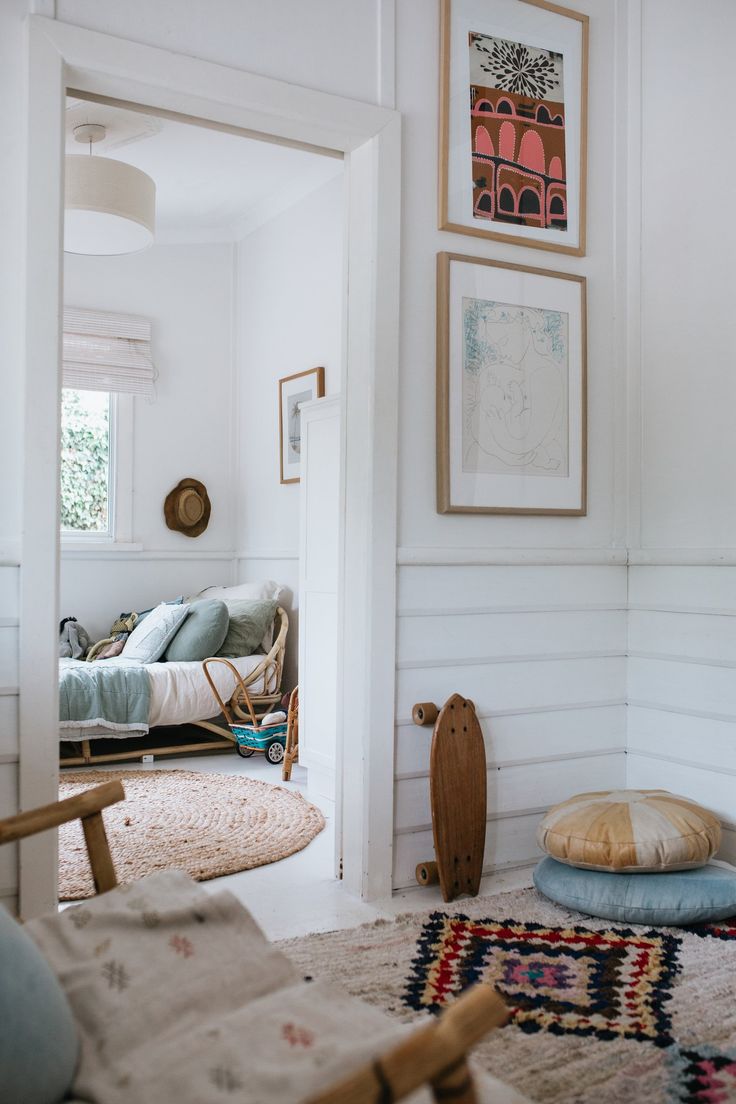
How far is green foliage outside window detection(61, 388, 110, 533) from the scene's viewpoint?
6223 mm

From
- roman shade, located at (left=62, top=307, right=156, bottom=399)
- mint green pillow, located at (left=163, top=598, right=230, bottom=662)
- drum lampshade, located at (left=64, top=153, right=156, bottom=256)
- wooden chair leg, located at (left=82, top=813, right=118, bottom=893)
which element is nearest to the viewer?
wooden chair leg, located at (left=82, top=813, right=118, bottom=893)

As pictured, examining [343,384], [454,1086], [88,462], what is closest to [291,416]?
[88,462]

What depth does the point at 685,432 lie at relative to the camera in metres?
3.35

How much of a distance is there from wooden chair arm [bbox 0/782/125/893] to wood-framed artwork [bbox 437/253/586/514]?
1671mm

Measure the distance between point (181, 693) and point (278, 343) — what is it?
7.36 ft

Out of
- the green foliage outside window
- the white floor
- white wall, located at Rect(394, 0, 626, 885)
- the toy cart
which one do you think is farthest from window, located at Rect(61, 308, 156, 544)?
white wall, located at Rect(394, 0, 626, 885)

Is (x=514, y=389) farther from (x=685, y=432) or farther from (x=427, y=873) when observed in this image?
(x=427, y=873)

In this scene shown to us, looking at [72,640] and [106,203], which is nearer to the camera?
[106,203]

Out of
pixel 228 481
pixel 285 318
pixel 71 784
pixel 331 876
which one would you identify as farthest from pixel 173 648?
pixel 331 876

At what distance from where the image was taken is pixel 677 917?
2.76m

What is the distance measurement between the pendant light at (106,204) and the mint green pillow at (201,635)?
77.3 inches

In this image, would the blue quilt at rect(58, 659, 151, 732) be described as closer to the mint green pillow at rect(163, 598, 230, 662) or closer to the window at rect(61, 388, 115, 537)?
the mint green pillow at rect(163, 598, 230, 662)

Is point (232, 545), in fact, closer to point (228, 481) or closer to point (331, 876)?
point (228, 481)

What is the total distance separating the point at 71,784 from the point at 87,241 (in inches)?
99.9
